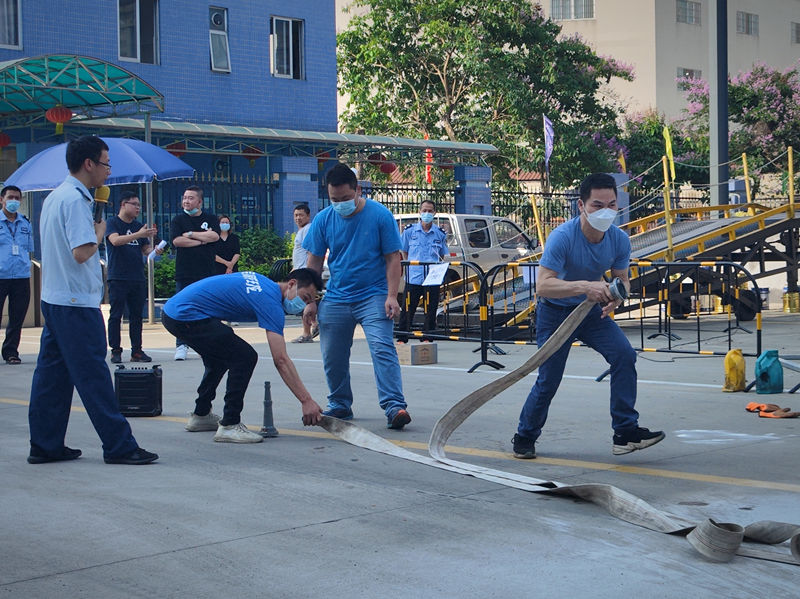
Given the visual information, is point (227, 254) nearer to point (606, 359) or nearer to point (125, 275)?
point (125, 275)

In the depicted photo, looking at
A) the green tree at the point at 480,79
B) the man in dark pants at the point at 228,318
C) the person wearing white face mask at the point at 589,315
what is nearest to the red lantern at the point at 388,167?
the green tree at the point at 480,79

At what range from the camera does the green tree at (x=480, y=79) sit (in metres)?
35.5

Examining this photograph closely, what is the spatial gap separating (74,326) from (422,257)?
10147 mm

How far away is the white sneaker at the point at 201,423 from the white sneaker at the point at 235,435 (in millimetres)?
485

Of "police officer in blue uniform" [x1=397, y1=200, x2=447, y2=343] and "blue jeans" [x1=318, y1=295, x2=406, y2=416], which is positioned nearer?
"blue jeans" [x1=318, y1=295, x2=406, y2=416]

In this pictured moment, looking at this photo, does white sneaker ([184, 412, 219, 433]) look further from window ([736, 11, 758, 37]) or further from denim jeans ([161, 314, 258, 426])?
window ([736, 11, 758, 37])

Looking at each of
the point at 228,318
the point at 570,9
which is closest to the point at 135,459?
the point at 228,318

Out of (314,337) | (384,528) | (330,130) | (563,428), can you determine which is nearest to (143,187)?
(330,130)

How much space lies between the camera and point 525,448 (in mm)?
7328

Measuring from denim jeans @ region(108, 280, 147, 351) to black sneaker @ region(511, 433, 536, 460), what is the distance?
279 inches

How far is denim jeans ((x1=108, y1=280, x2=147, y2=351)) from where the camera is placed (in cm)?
1330

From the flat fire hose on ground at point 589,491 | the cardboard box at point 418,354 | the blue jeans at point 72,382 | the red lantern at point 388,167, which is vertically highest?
the red lantern at point 388,167

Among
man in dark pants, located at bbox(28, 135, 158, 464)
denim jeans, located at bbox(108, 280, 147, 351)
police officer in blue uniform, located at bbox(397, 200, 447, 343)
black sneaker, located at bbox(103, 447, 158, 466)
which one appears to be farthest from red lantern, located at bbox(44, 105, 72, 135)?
black sneaker, located at bbox(103, 447, 158, 466)

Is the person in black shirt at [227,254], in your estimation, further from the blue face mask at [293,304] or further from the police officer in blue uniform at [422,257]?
the blue face mask at [293,304]
